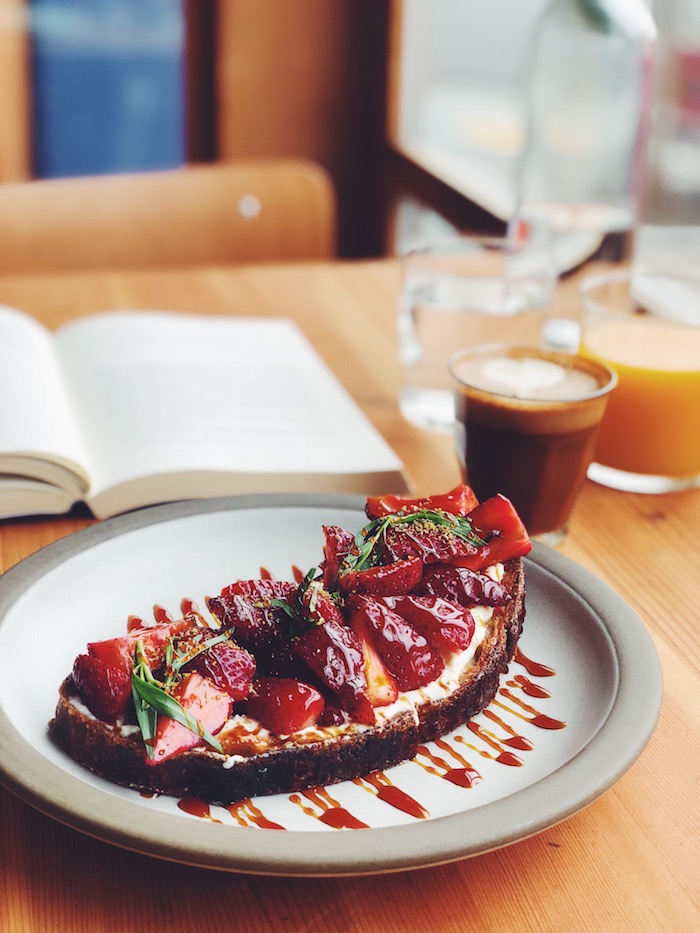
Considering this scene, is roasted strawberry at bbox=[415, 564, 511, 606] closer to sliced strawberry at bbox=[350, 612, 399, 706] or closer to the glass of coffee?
sliced strawberry at bbox=[350, 612, 399, 706]

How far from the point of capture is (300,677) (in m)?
0.65

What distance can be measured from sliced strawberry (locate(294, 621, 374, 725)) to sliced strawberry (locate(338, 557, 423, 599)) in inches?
2.6

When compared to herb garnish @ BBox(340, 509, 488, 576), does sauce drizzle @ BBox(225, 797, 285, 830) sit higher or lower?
lower

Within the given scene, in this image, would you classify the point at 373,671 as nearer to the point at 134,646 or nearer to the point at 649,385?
the point at 134,646

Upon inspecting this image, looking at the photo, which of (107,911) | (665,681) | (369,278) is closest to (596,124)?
(369,278)

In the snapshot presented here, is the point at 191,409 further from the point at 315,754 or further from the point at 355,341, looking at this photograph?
the point at 315,754

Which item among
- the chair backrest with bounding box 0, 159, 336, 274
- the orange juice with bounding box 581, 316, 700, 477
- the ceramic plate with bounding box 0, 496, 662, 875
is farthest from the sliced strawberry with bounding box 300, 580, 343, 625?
the chair backrest with bounding box 0, 159, 336, 274

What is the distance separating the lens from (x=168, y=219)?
2.06 metres

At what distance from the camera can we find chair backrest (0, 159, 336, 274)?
6.48ft

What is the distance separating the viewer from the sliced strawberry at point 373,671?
64cm

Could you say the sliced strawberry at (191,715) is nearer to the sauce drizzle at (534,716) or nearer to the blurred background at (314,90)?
the sauce drizzle at (534,716)

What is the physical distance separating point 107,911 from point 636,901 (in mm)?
295

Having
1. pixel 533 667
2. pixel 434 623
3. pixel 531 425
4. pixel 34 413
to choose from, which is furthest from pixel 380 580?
pixel 34 413

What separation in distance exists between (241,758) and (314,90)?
2505mm
